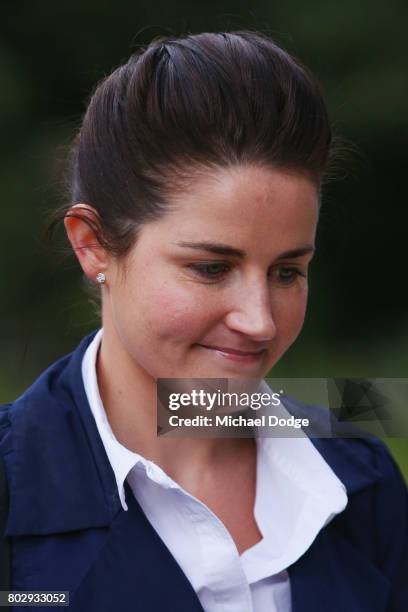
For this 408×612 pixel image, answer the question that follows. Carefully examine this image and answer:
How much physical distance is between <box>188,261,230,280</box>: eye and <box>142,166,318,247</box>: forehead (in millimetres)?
44

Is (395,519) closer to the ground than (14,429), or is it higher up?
closer to the ground

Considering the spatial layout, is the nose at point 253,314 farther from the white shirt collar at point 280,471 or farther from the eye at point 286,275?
the white shirt collar at point 280,471

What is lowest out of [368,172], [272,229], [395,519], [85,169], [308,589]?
[308,589]

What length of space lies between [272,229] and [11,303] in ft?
12.4

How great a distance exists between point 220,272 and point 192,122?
25 centimetres

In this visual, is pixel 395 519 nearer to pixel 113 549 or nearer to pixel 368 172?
pixel 113 549

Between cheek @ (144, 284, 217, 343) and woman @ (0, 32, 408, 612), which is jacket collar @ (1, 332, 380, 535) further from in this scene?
cheek @ (144, 284, 217, 343)

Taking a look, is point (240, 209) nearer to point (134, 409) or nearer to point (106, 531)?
point (134, 409)

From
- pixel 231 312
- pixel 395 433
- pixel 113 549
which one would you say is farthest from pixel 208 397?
pixel 395 433

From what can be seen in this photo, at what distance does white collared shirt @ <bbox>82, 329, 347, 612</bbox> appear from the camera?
1.57 metres

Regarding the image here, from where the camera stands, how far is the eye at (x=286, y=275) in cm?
162

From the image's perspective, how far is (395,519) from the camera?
179cm

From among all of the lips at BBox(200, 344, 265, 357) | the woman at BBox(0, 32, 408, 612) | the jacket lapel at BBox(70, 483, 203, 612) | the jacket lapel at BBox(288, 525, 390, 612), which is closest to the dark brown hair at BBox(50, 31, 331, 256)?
the woman at BBox(0, 32, 408, 612)

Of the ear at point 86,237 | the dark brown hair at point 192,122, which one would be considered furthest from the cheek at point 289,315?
the ear at point 86,237
